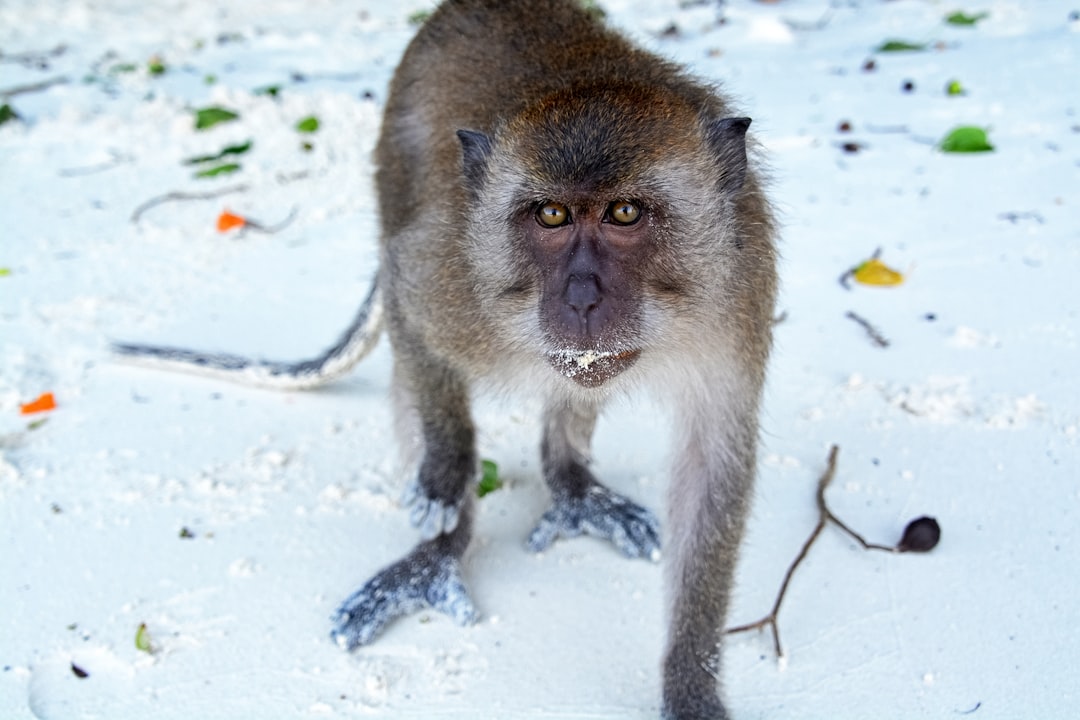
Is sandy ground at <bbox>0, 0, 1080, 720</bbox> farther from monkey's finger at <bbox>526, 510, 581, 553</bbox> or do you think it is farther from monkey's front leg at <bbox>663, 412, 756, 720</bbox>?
monkey's front leg at <bbox>663, 412, 756, 720</bbox>

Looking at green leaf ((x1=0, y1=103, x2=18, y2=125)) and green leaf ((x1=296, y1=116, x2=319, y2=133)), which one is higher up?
green leaf ((x1=0, y1=103, x2=18, y2=125))

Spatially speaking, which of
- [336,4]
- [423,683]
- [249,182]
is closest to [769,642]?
[423,683]

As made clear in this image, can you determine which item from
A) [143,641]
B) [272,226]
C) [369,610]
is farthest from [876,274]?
[143,641]

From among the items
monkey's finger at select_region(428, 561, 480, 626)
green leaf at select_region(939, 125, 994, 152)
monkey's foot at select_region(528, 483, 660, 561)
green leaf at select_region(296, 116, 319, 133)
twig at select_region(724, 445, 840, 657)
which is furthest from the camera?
green leaf at select_region(296, 116, 319, 133)

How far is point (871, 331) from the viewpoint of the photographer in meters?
4.87

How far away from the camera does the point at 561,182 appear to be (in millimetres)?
2770

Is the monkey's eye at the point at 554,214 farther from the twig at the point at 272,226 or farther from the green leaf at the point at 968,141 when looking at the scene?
the green leaf at the point at 968,141

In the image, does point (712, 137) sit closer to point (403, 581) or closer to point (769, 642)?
point (769, 642)

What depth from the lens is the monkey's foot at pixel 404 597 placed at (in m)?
3.46

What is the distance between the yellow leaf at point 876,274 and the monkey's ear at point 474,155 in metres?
2.82

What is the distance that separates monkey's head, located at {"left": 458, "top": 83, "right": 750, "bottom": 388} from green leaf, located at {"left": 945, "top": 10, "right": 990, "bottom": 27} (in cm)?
667

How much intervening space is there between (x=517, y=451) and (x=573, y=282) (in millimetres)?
2106

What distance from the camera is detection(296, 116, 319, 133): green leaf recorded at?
7773mm

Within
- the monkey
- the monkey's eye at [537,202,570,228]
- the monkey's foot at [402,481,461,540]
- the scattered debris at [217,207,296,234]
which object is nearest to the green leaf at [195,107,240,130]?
the scattered debris at [217,207,296,234]
